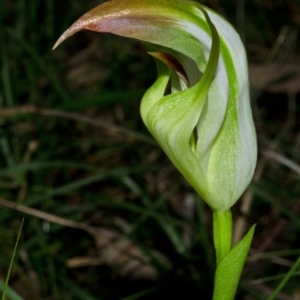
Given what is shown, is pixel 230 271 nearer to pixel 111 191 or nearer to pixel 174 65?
pixel 174 65

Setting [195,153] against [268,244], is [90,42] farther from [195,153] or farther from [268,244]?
[195,153]

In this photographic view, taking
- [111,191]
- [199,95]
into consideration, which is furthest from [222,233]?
[111,191]

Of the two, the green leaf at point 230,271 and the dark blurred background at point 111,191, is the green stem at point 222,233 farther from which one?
the dark blurred background at point 111,191

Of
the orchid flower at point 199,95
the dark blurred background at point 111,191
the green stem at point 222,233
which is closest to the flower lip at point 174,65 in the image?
the orchid flower at point 199,95

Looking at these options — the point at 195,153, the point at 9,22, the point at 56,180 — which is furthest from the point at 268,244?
the point at 9,22

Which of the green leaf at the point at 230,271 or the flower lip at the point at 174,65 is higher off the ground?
the flower lip at the point at 174,65

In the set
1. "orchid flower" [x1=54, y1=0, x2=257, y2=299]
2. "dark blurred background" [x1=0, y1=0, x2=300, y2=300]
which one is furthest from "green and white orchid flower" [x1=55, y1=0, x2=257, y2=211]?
"dark blurred background" [x1=0, y1=0, x2=300, y2=300]
